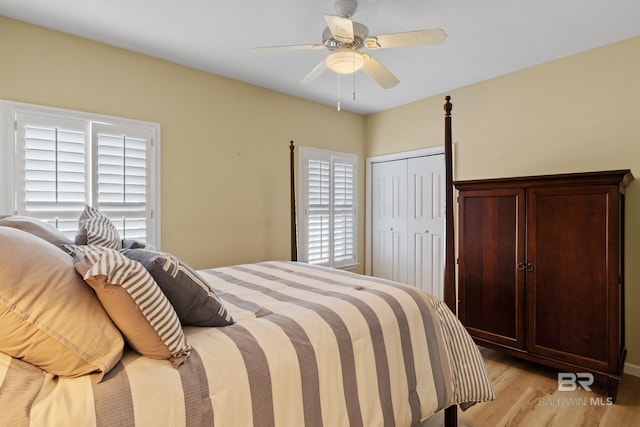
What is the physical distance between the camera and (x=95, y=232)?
165 cm

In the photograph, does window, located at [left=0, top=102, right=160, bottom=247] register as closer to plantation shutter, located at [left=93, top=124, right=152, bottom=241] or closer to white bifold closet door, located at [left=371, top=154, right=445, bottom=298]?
plantation shutter, located at [left=93, top=124, right=152, bottom=241]

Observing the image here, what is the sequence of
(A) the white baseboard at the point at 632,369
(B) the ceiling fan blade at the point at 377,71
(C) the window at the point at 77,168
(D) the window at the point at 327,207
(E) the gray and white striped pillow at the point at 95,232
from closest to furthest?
(E) the gray and white striped pillow at the point at 95,232, (B) the ceiling fan blade at the point at 377,71, (C) the window at the point at 77,168, (A) the white baseboard at the point at 632,369, (D) the window at the point at 327,207

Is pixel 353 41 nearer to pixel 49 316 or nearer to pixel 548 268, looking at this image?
pixel 49 316

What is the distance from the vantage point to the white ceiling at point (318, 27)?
2123 mm

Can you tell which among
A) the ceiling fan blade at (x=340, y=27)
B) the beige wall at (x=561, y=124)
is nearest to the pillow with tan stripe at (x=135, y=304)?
the ceiling fan blade at (x=340, y=27)

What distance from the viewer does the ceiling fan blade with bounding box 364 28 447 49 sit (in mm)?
1796

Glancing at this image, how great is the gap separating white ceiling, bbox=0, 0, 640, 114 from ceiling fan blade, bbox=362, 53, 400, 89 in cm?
34

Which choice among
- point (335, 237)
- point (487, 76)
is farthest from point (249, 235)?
A: point (487, 76)

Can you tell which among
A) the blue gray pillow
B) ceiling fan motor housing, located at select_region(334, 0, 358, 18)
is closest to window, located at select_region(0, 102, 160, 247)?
the blue gray pillow

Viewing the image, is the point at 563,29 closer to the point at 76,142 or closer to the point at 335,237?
the point at 335,237

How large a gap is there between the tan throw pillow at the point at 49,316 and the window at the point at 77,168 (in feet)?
5.95

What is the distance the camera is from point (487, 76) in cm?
323

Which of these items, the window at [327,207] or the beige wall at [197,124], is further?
the window at [327,207]

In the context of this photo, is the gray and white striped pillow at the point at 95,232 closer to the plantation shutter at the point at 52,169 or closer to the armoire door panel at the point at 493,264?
the plantation shutter at the point at 52,169
